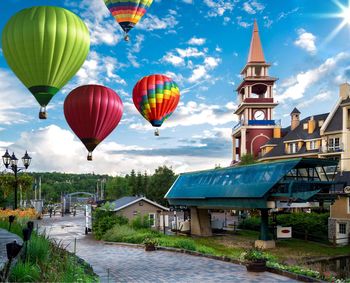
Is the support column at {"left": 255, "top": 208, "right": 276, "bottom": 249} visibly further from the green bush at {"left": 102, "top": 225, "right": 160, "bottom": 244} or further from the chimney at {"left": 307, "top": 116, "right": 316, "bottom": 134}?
the chimney at {"left": 307, "top": 116, "right": 316, "bottom": 134}

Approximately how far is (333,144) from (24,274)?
4949 centimetres

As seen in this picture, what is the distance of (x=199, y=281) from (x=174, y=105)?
20.5 meters

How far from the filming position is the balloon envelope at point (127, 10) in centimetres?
2678

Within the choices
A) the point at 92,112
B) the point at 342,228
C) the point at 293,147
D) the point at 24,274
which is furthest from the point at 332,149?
the point at 24,274

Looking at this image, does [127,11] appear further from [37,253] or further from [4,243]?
[37,253]

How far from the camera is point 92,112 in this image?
23812 millimetres

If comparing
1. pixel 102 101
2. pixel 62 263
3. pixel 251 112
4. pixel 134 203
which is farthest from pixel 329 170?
pixel 62 263

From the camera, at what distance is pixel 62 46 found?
20.2 meters

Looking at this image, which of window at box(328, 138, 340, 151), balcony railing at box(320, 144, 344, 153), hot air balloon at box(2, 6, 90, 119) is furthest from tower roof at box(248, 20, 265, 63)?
hot air balloon at box(2, 6, 90, 119)

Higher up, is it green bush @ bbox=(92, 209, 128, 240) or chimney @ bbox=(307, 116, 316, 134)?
chimney @ bbox=(307, 116, 316, 134)

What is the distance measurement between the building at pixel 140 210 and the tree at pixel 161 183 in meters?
37.5

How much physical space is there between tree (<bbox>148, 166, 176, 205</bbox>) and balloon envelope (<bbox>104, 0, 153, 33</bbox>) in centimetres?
5358

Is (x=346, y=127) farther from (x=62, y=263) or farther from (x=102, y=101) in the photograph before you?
(x=62, y=263)

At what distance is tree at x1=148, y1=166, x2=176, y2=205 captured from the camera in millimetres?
78875
